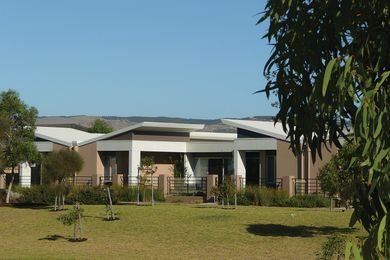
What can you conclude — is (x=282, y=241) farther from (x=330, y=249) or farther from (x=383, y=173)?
(x=383, y=173)

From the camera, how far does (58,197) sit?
29.5 meters

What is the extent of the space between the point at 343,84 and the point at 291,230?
57.4ft

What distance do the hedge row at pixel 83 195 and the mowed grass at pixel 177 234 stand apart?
392 centimetres

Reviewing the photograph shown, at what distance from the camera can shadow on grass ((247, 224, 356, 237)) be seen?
1952cm

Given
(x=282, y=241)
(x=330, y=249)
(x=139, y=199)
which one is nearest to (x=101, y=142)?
(x=139, y=199)

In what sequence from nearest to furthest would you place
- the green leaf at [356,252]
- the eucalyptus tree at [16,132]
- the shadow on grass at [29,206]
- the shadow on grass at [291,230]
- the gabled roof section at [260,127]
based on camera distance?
1. the green leaf at [356,252]
2. the shadow on grass at [291,230]
3. the shadow on grass at [29,206]
4. the eucalyptus tree at [16,132]
5. the gabled roof section at [260,127]

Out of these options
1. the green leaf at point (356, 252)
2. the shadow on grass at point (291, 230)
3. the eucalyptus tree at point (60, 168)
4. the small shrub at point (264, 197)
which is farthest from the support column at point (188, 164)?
the green leaf at point (356, 252)

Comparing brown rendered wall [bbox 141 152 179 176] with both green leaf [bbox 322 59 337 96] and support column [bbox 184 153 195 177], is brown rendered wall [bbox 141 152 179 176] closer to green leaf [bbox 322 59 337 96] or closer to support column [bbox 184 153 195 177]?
support column [bbox 184 153 195 177]

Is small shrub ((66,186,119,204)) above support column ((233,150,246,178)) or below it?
below

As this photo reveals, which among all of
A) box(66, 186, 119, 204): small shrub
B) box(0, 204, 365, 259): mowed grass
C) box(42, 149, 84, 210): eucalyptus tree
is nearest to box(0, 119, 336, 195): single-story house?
box(66, 186, 119, 204): small shrub

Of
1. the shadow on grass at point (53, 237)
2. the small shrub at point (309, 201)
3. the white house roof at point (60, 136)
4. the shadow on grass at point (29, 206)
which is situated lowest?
the shadow on grass at point (53, 237)

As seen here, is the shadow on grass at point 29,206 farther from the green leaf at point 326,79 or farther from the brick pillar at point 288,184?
the green leaf at point 326,79

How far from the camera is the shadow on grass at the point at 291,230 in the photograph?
1952 centimetres

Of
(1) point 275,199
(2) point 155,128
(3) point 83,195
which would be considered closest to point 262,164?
(2) point 155,128
